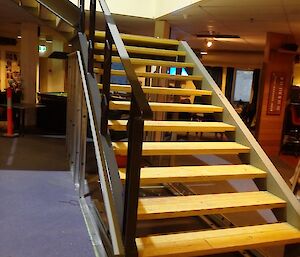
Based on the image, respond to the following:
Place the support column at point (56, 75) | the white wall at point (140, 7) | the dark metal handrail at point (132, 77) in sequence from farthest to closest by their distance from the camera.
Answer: the support column at point (56, 75), the white wall at point (140, 7), the dark metal handrail at point (132, 77)

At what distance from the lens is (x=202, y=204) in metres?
2.57

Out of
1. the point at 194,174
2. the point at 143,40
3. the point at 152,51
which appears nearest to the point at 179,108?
the point at 194,174

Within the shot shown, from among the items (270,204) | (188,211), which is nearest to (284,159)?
(270,204)

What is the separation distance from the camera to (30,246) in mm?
2965

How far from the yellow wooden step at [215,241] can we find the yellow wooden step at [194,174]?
1.47ft

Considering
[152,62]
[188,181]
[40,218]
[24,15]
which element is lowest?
[40,218]

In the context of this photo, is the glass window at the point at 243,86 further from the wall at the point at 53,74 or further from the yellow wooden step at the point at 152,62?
the yellow wooden step at the point at 152,62

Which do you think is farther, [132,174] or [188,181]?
[188,181]

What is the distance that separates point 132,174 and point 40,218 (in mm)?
2062

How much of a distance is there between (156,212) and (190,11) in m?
3.94

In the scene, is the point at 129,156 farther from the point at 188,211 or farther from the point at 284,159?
the point at 284,159

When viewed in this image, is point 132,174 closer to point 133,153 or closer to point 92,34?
point 133,153

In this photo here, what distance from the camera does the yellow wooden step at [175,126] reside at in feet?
9.81

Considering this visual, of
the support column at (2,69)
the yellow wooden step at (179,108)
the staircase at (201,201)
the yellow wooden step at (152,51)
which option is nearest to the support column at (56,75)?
the support column at (2,69)
